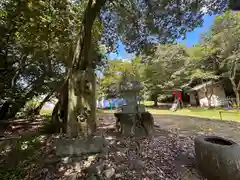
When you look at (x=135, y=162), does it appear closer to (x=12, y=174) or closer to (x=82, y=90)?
(x=82, y=90)

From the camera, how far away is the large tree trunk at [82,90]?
4652 mm

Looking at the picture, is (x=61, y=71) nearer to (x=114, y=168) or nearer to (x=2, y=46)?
(x=2, y=46)

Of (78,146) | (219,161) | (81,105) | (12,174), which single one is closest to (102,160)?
(78,146)

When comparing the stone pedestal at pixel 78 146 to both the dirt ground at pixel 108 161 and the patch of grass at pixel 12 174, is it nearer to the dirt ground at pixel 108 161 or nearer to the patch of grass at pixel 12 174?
the dirt ground at pixel 108 161

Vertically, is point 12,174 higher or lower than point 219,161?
lower

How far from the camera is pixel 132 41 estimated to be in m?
7.82

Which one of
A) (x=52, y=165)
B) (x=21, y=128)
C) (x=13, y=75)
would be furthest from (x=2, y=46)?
(x=52, y=165)

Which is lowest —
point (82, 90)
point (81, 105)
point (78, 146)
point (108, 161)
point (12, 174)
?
point (12, 174)

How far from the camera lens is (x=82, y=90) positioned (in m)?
4.84

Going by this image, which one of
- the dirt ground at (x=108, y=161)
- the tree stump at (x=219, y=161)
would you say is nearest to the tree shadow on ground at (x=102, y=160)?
the dirt ground at (x=108, y=161)

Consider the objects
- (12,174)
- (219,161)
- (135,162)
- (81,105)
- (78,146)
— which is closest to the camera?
(219,161)

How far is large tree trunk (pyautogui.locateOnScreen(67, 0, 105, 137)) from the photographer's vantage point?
15.3 ft

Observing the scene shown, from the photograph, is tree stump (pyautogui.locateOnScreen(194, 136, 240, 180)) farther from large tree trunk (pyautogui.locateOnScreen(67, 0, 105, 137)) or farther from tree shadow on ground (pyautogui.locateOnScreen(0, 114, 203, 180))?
large tree trunk (pyautogui.locateOnScreen(67, 0, 105, 137))

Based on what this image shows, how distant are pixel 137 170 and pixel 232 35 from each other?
15.2 meters
